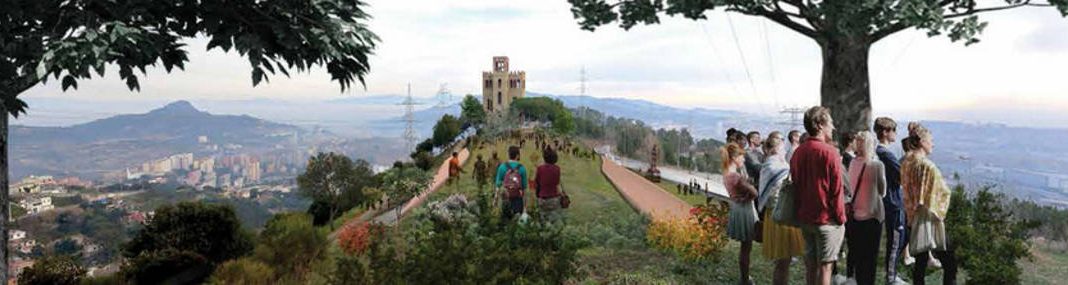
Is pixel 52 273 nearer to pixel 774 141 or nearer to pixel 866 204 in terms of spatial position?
pixel 774 141

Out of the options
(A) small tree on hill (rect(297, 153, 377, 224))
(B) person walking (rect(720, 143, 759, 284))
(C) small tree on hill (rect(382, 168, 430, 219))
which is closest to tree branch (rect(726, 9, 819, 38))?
(B) person walking (rect(720, 143, 759, 284))

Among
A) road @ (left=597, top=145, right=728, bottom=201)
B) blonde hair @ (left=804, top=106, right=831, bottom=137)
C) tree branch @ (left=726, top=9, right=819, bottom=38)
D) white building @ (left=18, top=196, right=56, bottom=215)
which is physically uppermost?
tree branch @ (left=726, top=9, right=819, bottom=38)

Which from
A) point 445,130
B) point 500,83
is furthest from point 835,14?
point 500,83

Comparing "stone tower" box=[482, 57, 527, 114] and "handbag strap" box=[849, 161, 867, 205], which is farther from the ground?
"stone tower" box=[482, 57, 527, 114]

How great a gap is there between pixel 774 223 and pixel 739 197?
837 millimetres

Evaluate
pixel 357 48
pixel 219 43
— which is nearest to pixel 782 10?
pixel 357 48

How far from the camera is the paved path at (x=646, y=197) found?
18.4 m

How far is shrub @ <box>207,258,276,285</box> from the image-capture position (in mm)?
8359

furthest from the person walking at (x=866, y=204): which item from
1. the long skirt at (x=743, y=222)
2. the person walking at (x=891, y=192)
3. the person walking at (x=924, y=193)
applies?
the long skirt at (x=743, y=222)

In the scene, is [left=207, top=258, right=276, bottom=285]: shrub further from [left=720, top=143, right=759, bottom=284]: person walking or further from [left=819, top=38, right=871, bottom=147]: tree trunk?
[left=819, top=38, right=871, bottom=147]: tree trunk

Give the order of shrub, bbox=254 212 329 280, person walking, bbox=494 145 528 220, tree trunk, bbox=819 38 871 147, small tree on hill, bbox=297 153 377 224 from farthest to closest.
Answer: small tree on hill, bbox=297 153 377 224, tree trunk, bbox=819 38 871 147, person walking, bbox=494 145 528 220, shrub, bbox=254 212 329 280

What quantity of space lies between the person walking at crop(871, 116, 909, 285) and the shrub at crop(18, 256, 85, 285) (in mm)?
13064

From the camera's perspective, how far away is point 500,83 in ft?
322

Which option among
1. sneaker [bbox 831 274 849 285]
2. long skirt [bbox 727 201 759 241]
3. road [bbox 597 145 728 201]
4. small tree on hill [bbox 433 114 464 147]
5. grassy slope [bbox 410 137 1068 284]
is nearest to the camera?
long skirt [bbox 727 201 759 241]
